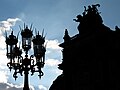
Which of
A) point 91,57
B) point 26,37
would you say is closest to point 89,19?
point 91,57

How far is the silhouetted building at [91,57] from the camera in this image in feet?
107

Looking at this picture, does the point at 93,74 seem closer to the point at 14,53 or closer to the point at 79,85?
the point at 79,85

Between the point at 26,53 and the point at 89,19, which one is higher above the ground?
the point at 89,19

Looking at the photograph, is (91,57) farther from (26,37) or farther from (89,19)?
(26,37)

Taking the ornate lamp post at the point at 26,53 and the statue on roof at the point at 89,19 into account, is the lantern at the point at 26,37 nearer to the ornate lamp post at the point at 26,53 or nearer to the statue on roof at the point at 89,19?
the ornate lamp post at the point at 26,53

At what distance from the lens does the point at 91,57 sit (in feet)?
116

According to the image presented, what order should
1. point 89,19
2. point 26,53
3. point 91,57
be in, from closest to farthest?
point 26,53 → point 91,57 → point 89,19

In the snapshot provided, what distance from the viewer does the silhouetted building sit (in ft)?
107

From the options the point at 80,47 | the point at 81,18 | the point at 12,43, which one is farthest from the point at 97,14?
the point at 12,43

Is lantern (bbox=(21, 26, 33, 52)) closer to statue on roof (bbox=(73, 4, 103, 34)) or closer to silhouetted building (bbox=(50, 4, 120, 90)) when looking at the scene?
silhouetted building (bbox=(50, 4, 120, 90))

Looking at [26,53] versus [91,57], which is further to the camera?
[91,57]

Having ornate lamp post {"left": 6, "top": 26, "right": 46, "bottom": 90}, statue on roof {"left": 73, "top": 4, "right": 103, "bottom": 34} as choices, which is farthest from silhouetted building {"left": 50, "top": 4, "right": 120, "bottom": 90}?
ornate lamp post {"left": 6, "top": 26, "right": 46, "bottom": 90}

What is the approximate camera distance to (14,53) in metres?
19.3

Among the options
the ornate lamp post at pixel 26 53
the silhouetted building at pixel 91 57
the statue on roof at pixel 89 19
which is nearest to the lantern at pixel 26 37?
the ornate lamp post at pixel 26 53
